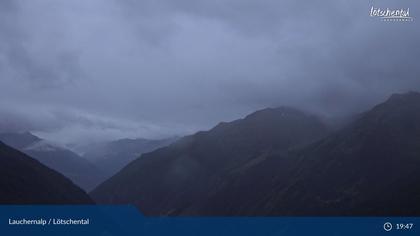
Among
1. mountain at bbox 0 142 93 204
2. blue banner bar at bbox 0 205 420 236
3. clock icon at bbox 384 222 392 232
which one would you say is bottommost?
clock icon at bbox 384 222 392 232

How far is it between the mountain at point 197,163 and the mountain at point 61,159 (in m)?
1.51

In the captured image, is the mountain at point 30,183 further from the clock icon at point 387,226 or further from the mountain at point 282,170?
the clock icon at point 387,226

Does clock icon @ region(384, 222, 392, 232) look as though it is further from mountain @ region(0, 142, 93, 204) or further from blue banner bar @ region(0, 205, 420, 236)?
mountain @ region(0, 142, 93, 204)

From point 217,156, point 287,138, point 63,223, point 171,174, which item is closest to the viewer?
point 63,223

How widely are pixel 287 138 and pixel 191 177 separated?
2134 cm

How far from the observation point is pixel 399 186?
109ft

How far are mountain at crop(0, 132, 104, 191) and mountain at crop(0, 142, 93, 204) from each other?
1.58 ft

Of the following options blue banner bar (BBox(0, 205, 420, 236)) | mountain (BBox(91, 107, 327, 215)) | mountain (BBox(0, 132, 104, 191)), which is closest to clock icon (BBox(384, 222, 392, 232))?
blue banner bar (BBox(0, 205, 420, 236))

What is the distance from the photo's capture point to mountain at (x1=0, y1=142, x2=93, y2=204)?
16.8 metres

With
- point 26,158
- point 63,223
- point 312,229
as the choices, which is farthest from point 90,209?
point 26,158

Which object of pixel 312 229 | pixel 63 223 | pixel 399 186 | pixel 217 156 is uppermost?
pixel 217 156

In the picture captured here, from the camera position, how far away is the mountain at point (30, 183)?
16.8 m

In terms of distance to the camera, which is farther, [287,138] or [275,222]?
[287,138]

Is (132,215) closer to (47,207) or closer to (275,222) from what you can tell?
(47,207)
